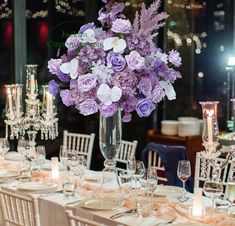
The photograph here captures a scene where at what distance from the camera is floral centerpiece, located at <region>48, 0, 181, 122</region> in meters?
2.57

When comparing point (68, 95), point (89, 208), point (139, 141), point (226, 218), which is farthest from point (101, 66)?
point (139, 141)

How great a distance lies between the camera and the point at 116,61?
8.38 ft

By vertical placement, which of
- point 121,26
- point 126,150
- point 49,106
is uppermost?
point 121,26

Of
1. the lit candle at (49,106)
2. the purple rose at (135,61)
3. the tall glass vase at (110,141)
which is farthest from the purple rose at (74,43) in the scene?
the lit candle at (49,106)

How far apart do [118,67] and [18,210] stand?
91 centimetres

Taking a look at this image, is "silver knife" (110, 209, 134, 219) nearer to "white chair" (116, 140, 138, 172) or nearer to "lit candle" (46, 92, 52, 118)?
"white chair" (116, 140, 138, 172)

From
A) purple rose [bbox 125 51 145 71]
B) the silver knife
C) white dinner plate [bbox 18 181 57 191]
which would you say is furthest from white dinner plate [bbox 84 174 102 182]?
purple rose [bbox 125 51 145 71]

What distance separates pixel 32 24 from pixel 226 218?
3572 mm

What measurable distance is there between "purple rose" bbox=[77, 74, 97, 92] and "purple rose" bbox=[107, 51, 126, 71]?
11 centimetres

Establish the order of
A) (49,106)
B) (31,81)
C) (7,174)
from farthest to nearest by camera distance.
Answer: (31,81) < (49,106) < (7,174)

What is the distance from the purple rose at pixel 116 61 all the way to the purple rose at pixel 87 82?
11 centimetres

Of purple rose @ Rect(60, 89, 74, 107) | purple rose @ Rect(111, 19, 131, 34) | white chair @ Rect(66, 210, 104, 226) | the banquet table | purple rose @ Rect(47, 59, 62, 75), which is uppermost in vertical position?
purple rose @ Rect(111, 19, 131, 34)

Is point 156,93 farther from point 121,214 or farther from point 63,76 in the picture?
point 121,214

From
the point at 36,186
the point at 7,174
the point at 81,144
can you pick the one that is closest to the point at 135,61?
the point at 36,186
